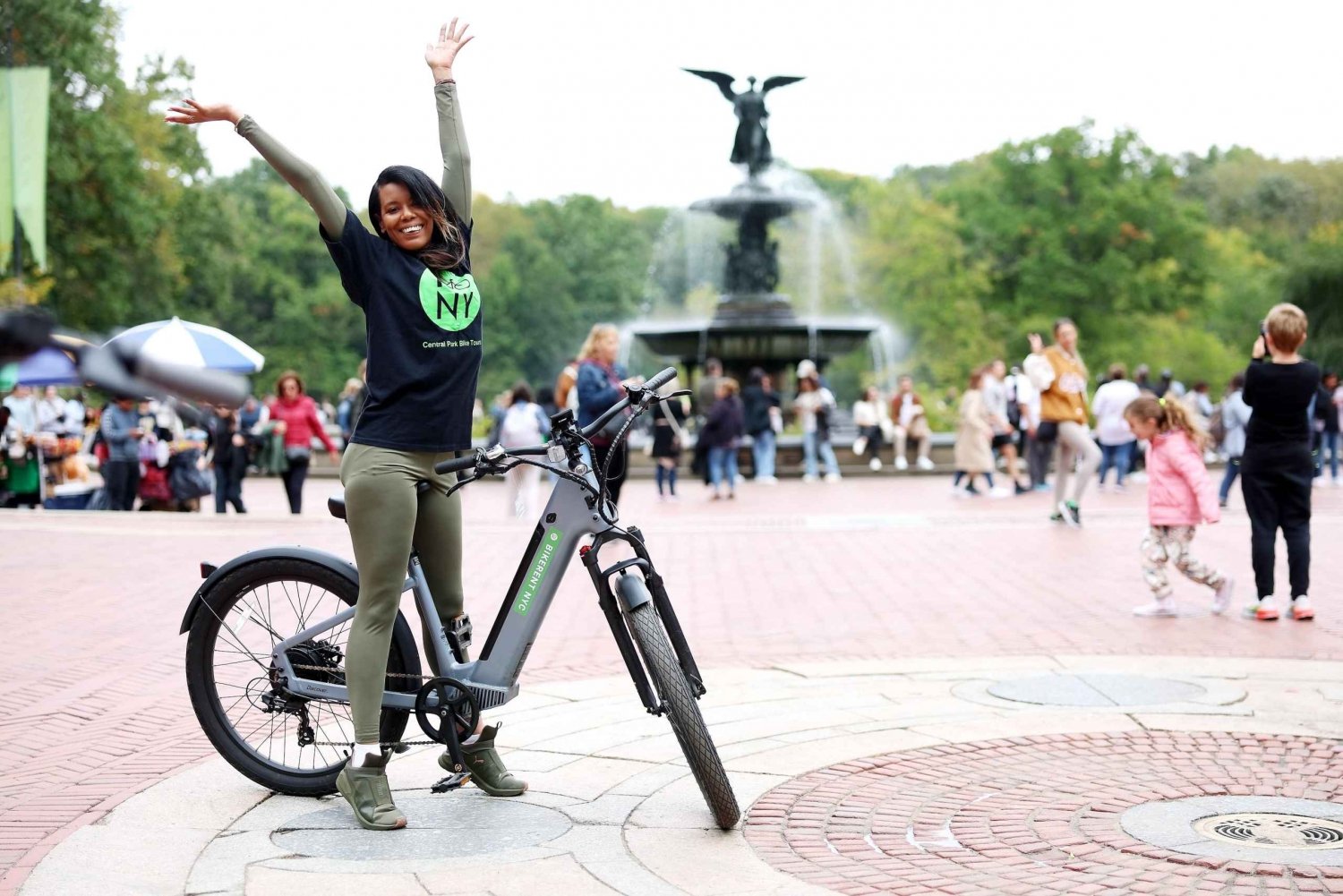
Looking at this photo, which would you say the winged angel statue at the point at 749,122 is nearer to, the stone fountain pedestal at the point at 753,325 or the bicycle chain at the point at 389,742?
the stone fountain pedestal at the point at 753,325

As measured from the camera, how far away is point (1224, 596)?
27.7 feet

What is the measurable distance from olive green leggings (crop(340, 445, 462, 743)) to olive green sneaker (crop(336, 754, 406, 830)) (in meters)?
0.10

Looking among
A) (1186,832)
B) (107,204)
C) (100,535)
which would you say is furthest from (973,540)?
(107,204)

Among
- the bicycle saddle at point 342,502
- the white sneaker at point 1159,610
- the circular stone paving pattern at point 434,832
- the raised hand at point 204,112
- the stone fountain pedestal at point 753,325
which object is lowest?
the circular stone paving pattern at point 434,832

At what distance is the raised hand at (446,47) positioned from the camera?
4555 mm

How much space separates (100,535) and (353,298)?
10.1 metres

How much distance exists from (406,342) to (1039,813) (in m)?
2.30

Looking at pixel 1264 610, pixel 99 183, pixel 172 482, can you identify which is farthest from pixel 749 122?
pixel 1264 610

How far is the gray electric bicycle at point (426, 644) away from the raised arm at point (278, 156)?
0.79 meters

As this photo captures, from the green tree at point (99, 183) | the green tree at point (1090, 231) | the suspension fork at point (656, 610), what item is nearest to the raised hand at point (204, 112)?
the suspension fork at point (656, 610)

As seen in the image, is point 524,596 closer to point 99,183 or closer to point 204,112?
point 204,112

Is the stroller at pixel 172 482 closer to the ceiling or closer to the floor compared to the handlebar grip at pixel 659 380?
closer to the floor

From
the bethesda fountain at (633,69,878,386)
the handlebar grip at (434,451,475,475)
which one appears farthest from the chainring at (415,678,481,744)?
the bethesda fountain at (633,69,878,386)

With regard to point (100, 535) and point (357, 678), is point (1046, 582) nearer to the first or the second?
point (357, 678)
